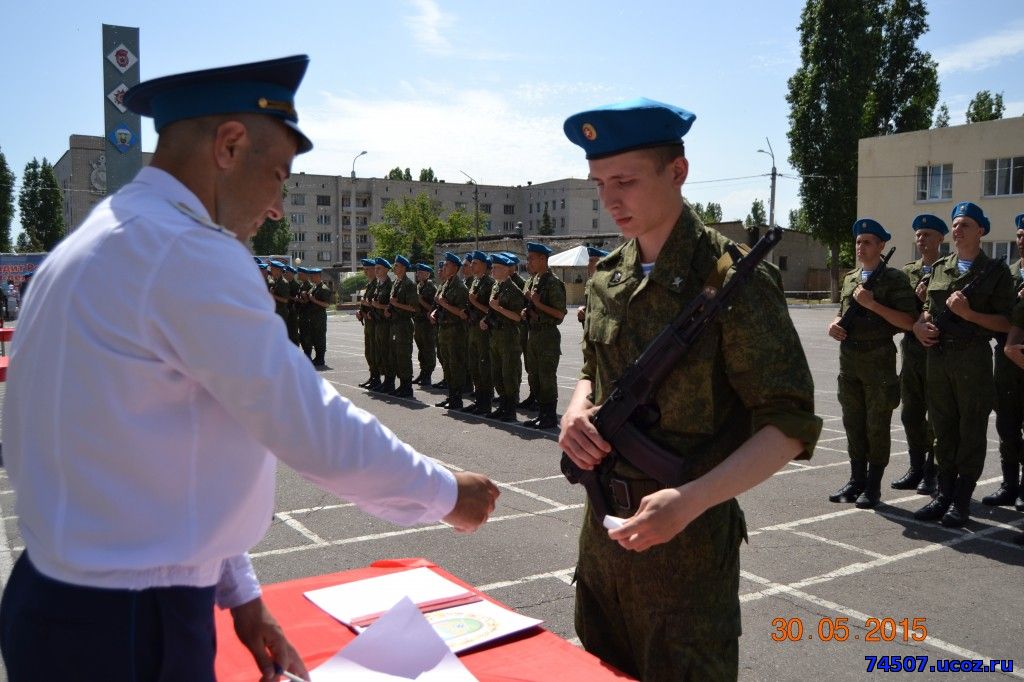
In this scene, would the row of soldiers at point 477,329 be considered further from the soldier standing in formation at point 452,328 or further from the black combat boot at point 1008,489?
the black combat boot at point 1008,489

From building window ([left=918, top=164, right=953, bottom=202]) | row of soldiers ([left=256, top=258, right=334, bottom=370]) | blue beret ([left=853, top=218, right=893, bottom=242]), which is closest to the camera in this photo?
blue beret ([left=853, top=218, right=893, bottom=242])

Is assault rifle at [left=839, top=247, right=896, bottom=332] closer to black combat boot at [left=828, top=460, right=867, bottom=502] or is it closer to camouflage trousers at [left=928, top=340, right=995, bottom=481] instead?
camouflage trousers at [left=928, top=340, right=995, bottom=481]

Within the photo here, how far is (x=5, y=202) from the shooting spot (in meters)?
70.4

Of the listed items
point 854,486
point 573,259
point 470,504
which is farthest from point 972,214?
point 573,259

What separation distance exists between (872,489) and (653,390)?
Result: 17.8 feet

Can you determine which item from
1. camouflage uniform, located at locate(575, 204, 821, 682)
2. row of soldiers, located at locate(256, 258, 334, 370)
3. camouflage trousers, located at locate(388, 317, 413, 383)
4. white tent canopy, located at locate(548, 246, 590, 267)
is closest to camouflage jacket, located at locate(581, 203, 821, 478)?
camouflage uniform, located at locate(575, 204, 821, 682)

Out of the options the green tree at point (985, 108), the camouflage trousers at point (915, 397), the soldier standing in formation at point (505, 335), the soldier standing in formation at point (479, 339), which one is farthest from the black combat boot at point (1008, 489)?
the green tree at point (985, 108)

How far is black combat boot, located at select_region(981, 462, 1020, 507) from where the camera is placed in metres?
6.72

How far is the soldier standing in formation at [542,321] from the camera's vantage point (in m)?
11.0

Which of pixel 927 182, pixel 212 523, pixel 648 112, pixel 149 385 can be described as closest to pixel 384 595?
pixel 212 523

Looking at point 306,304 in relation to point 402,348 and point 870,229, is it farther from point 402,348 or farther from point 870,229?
point 870,229

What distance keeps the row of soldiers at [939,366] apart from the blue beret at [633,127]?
4.87 meters

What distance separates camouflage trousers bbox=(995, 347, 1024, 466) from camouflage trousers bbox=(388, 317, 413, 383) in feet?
29.9

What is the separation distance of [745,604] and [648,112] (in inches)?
136
